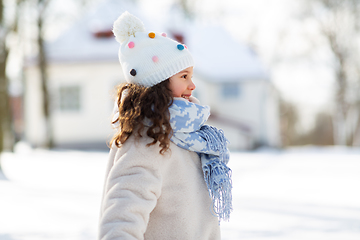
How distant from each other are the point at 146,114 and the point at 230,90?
18137 mm

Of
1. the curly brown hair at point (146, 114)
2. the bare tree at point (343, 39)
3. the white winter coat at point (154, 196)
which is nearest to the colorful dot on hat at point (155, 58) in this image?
the curly brown hair at point (146, 114)

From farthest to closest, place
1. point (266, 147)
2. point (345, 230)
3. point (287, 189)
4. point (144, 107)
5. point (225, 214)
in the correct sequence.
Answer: point (266, 147) < point (287, 189) < point (345, 230) < point (225, 214) < point (144, 107)

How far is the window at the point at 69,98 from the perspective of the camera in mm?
16516

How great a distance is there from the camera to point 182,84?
4.83ft

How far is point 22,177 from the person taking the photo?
7742 millimetres

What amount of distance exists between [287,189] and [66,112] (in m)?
12.2

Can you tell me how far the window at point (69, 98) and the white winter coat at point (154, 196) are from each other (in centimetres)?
1564

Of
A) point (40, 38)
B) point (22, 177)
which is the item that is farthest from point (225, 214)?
point (40, 38)

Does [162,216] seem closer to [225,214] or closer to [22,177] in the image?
[225,214]

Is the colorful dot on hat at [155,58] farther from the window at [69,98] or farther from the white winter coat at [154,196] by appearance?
the window at [69,98]

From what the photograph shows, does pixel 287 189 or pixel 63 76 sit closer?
pixel 287 189

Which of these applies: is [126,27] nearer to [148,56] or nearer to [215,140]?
[148,56]

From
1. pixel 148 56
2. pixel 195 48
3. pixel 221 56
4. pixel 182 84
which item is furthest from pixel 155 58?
pixel 221 56

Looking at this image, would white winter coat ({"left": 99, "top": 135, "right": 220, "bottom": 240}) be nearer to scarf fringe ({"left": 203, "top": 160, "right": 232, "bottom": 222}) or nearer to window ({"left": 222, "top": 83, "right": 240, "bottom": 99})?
scarf fringe ({"left": 203, "top": 160, "right": 232, "bottom": 222})
